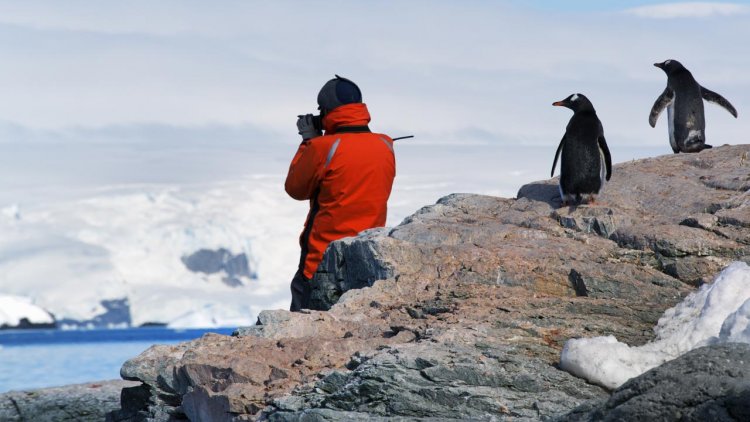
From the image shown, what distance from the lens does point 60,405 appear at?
25.5ft

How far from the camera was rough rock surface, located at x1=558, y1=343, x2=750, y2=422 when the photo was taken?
311cm

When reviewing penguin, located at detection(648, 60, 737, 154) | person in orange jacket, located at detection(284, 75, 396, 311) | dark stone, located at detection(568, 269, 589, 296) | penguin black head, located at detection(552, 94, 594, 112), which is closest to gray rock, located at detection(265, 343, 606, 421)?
dark stone, located at detection(568, 269, 589, 296)

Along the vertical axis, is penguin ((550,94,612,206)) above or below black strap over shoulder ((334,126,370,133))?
below

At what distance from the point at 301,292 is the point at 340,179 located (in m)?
0.76

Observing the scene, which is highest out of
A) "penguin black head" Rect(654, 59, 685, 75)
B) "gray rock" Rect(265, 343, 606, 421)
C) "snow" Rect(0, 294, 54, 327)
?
"penguin black head" Rect(654, 59, 685, 75)

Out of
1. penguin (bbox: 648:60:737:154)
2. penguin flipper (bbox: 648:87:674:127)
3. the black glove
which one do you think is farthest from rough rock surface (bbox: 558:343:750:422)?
penguin flipper (bbox: 648:87:674:127)

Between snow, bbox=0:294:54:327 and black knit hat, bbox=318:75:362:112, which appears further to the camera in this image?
snow, bbox=0:294:54:327

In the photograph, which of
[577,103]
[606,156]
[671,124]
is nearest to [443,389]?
[606,156]

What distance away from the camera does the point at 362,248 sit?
5.95 m

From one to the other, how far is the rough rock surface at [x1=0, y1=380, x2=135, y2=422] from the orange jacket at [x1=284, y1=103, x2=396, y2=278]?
217 centimetres

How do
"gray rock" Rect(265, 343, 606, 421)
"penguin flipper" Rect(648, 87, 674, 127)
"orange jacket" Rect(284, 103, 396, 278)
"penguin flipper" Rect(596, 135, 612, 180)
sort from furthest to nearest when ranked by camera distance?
1. "penguin flipper" Rect(648, 87, 674, 127)
2. "penguin flipper" Rect(596, 135, 612, 180)
3. "orange jacket" Rect(284, 103, 396, 278)
4. "gray rock" Rect(265, 343, 606, 421)

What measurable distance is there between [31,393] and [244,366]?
398 cm

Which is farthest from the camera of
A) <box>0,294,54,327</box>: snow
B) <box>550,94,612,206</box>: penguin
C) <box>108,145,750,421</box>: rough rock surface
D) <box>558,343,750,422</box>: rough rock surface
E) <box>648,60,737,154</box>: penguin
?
<box>0,294,54,327</box>: snow

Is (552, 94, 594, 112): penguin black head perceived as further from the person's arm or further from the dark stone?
the dark stone
